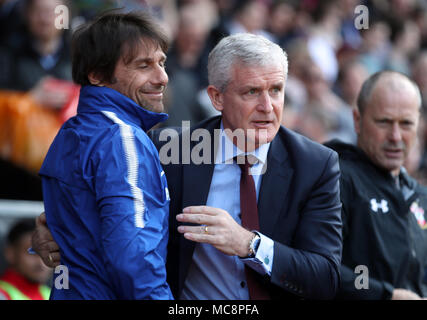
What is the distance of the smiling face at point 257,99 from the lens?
2.62m

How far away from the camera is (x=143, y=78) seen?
241cm

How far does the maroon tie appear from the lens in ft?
8.57

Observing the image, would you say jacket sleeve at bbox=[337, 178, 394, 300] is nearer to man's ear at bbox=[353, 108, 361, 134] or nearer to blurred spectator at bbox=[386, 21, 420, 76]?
man's ear at bbox=[353, 108, 361, 134]

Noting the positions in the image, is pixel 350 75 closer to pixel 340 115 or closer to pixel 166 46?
pixel 340 115

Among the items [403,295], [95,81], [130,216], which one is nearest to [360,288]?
[403,295]

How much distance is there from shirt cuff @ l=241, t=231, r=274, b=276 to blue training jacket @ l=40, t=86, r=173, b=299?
0.38 m

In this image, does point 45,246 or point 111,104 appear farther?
point 45,246

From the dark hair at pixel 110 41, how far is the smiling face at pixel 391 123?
136 centimetres

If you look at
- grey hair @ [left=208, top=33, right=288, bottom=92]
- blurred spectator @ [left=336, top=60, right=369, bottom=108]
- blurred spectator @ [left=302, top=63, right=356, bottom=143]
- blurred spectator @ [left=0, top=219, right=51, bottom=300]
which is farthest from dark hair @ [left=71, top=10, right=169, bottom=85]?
blurred spectator @ [left=336, top=60, right=369, bottom=108]

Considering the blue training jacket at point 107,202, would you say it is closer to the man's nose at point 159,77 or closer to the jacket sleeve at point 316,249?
the man's nose at point 159,77

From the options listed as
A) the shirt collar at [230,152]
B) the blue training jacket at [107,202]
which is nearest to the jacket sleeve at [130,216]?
the blue training jacket at [107,202]

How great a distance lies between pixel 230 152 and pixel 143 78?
583 mm

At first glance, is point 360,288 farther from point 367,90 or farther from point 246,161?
point 367,90
